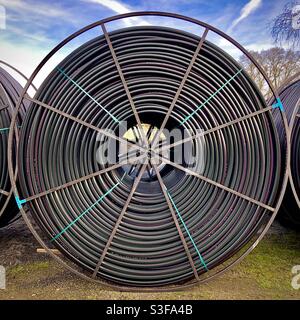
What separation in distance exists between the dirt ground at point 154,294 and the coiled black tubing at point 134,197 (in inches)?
8.6

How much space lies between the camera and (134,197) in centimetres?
321

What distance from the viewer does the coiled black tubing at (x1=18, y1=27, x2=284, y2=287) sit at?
3.10 m

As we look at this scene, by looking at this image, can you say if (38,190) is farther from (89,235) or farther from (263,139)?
(263,139)

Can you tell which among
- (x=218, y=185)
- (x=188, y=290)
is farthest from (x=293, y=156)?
(x=188, y=290)

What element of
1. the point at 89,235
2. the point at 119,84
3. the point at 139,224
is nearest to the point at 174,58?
the point at 119,84

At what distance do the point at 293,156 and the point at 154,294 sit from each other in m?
2.15

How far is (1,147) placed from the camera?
3820 millimetres

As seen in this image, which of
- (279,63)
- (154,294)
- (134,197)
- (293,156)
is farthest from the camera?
(279,63)

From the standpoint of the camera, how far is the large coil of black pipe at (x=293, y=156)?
373 cm

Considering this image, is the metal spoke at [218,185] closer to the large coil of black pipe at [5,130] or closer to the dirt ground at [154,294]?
the dirt ground at [154,294]

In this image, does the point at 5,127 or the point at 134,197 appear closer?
the point at 134,197

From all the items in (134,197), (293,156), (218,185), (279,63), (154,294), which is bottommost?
(154,294)

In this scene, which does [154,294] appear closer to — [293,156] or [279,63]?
[293,156]

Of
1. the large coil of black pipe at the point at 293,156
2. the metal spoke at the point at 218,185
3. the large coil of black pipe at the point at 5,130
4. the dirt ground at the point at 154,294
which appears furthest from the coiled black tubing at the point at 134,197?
the large coil of black pipe at the point at 5,130
